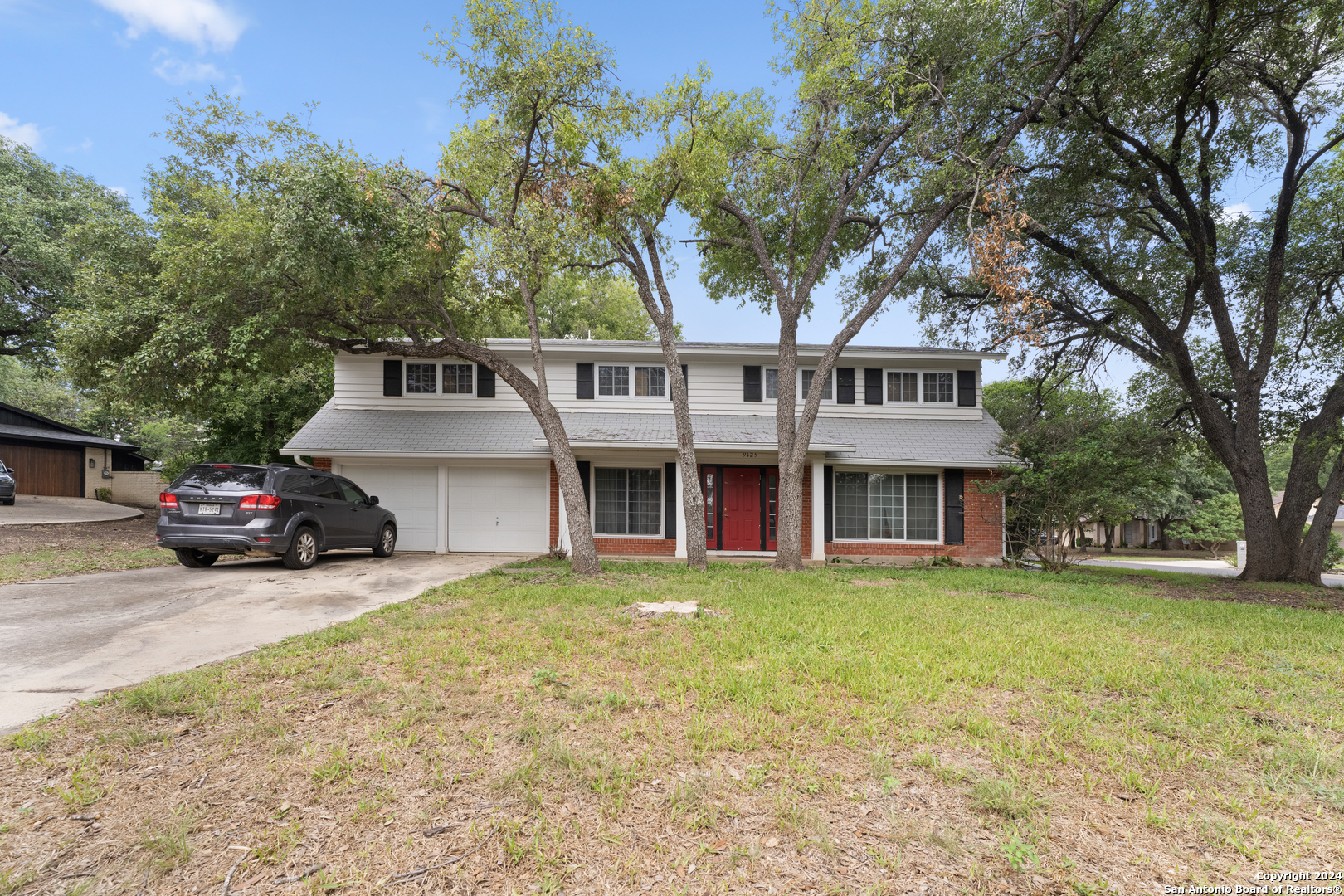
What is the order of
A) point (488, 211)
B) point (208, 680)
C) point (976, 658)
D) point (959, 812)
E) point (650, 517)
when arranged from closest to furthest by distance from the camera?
point (959, 812)
point (208, 680)
point (976, 658)
point (488, 211)
point (650, 517)

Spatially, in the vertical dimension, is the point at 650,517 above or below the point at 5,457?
below

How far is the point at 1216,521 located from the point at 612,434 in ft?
114

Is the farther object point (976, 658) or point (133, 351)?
point (133, 351)

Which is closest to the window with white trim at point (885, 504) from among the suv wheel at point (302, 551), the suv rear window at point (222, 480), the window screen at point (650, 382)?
the window screen at point (650, 382)

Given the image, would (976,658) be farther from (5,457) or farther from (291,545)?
(5,457)

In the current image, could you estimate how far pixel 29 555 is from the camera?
10062 millimetres

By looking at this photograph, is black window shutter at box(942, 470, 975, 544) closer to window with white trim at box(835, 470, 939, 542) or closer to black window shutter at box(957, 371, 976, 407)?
window with white trim at box(835, 470, 939, 542)

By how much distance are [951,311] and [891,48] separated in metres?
6.00

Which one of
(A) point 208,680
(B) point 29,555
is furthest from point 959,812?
(B) point 29,555

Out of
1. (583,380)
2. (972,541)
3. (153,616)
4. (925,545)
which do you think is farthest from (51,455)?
(972,541)

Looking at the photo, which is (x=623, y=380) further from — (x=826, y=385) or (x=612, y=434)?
(x=826, y=385)

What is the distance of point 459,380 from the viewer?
49.6 ft

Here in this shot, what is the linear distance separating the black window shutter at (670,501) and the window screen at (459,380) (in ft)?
18.3

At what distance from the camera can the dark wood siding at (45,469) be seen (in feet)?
71.5
